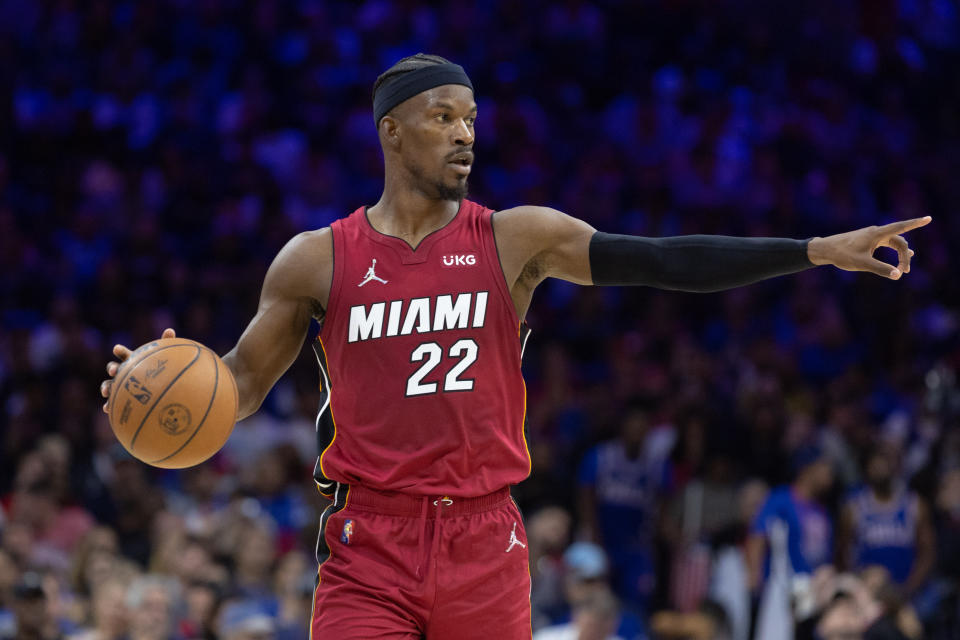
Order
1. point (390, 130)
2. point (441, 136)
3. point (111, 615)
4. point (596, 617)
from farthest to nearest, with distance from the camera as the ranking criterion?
1. point (596, 617)
2. point (111, 615)
3. point (390, 130)
4. point (441, 136)

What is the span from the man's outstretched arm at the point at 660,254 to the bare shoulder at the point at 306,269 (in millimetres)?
624

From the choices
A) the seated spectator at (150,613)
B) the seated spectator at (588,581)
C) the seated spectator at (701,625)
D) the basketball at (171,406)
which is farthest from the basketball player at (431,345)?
the seated spectator at (701,625)

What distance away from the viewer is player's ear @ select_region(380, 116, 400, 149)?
485 centimetres

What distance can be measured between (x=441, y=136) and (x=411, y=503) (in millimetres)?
1315

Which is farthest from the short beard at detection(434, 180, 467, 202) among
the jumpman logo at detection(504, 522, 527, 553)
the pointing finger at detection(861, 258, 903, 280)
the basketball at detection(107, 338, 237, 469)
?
the pointing finger at detection(861, 258, 903, 280)

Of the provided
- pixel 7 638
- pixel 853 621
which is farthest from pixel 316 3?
pixel 853 621

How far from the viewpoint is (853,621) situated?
25.1 ft

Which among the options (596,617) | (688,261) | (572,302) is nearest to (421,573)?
(688,261)

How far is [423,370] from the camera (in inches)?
176

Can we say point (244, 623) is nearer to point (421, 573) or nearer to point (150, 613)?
point (150, 613)

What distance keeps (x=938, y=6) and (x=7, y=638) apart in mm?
12406

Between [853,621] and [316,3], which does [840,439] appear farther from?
[316,3]

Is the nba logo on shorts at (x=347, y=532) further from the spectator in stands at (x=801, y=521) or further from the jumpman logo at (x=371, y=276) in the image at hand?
the spectator in stands at (x=801, y=521)

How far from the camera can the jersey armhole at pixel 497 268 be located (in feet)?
15.1
